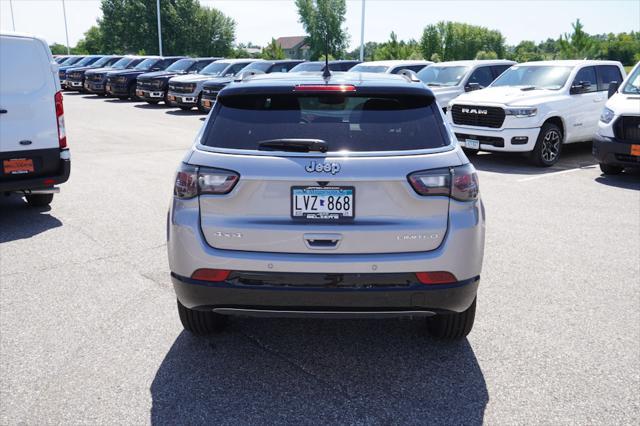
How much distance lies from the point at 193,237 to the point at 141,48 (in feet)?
254

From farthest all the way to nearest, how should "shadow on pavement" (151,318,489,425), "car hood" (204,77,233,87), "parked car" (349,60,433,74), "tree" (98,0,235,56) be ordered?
"tree" (98,0,235,56) → "car hood" (204,77,233,87) → "parked car" (349,60,433,74) → "shadow on pavement" (151,318,489,425)

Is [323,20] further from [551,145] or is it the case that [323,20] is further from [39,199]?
[39,199]

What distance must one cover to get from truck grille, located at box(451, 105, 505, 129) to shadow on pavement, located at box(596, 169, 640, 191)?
2.00 meters

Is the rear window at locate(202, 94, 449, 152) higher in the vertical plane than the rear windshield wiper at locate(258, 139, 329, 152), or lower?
higher

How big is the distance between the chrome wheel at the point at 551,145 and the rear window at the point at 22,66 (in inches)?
329

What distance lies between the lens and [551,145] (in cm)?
1115

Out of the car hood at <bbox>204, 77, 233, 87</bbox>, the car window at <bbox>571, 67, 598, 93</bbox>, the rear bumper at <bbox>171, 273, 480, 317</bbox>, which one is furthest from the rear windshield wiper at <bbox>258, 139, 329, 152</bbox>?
the car hood at <bbox>204, 77, 233, 87</bbox>

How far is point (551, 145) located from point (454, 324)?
8.48m

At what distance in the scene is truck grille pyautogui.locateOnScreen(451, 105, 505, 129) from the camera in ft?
35.6

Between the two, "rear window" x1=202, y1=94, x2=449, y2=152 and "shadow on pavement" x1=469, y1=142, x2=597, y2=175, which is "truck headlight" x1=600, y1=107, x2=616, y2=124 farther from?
"rear window" x1=202, y1=94, x2=449, y2=152

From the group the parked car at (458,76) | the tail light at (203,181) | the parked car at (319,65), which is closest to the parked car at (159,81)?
the parked car at (319,65)

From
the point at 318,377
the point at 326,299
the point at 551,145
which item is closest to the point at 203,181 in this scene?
the point at 326,299

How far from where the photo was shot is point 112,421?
117 inches

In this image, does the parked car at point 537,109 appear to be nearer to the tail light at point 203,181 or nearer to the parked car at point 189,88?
the tail light at point 203,181
